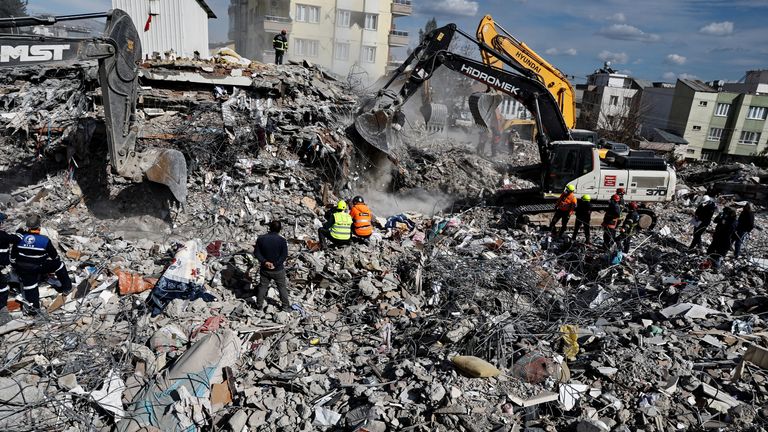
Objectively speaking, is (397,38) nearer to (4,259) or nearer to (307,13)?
(307,13)

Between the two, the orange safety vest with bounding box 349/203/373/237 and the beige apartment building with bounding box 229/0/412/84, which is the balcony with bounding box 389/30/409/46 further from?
the orange safety vest with bounding box 349/203/373/237

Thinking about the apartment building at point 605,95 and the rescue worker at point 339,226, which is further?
the apartment building at point 605,95

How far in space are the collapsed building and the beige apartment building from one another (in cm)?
2421

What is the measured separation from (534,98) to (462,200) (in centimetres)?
277

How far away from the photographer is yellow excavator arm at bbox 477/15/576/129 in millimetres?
10234

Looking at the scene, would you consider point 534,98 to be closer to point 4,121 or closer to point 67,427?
point 67,427

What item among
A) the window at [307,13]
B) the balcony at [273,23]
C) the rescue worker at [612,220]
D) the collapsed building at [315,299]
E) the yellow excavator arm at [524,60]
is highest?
the window at [307,13]

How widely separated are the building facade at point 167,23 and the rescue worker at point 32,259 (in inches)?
355

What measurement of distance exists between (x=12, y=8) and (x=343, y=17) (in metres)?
22.5

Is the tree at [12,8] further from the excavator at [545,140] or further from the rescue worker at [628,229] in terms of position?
the rescue worker at [628,229]

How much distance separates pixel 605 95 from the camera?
36375 millimetres

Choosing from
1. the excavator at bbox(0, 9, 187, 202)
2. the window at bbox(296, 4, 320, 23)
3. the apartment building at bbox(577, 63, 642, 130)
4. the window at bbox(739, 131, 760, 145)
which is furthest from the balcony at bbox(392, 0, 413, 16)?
the excavator at bbox(0, 9, 187, 202)

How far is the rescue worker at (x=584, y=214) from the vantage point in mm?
8789

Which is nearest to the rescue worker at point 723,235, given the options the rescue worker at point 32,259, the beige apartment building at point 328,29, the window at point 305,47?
the rescue worker at point 32,259
